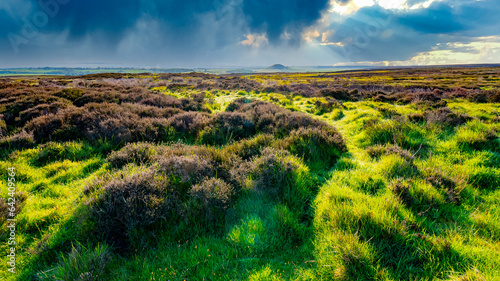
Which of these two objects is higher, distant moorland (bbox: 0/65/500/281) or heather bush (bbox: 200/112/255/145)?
heather bush (bbox: 200/112/255/145)

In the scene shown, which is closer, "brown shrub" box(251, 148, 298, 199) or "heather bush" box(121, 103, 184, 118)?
"brown shrub" box(251, 148, 298, 199)

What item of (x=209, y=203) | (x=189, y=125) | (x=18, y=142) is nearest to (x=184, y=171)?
(x=209, y=203)

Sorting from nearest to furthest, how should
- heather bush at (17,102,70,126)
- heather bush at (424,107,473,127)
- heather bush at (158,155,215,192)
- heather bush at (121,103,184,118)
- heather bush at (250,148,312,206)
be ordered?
heather bush at (250,148,312,206), heather bush at (158,155,215,192), heather bush at (424,107,473,127), heather bush at (17,102,70,126), heather bush at (121,103,184,118)

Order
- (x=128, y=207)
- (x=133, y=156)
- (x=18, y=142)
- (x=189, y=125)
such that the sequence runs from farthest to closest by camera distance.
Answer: (x=189, y=125) → (x=18, y=142) → (x=133, y=156) → (x=128, y=207)

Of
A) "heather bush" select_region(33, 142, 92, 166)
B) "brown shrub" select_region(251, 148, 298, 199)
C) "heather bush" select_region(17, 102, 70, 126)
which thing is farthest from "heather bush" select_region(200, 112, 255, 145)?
"heather bush" select_region(17, 102, 70, 126)

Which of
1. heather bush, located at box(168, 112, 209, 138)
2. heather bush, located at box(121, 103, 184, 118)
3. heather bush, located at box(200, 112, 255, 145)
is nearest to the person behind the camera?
heather bush, located at box(200, 112, 255, 145)

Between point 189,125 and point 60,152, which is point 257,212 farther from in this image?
point 60,152

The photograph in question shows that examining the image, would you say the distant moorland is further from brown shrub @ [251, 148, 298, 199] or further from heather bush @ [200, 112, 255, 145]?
heather bush @ [200, 112, 255, 145]

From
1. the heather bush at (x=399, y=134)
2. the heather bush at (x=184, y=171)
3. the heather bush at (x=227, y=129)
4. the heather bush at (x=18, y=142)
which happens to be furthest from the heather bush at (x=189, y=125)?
the heather bush at (x=399, y=134)

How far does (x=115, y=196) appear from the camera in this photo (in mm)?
3164

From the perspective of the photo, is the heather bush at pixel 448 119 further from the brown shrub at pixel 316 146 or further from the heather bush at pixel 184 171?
the heather bush at pixel 184 171

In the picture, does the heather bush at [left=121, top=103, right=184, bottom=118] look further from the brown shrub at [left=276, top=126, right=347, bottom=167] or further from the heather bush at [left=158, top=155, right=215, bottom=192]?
the brown shrub at [left=276, top=126, right=347, bottom=167]

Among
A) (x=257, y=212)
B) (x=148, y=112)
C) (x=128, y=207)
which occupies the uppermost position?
(x=148, y=112)

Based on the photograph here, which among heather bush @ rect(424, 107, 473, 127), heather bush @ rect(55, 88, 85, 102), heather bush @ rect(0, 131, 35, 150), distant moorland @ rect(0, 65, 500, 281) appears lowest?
distant moorland @ rect(0, 65, 500, 281)
